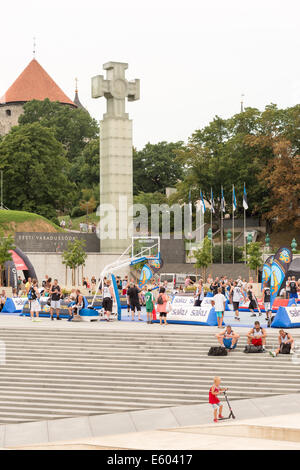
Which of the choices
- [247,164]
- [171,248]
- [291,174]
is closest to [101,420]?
[171,248]

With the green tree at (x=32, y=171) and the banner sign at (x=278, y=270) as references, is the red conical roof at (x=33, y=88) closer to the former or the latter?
the green tree at (x=32, y=171)

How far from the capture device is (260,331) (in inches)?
861

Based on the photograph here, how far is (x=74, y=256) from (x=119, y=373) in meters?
31.9

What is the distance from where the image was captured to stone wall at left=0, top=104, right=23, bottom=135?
360 ft

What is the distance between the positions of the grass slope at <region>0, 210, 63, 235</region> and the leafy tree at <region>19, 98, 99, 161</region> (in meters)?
39.2

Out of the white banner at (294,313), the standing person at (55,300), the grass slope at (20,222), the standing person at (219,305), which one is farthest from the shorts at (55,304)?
the grass slope at (20,222)

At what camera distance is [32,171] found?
70688 millimetres

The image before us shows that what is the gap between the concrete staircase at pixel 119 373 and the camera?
63.4 ft

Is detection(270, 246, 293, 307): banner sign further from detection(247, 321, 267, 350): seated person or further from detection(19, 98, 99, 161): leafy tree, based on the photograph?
detection(19, 98, 99, 161): leafy tree

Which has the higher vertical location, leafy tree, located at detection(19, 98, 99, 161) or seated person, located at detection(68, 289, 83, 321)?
leafy tree, located at detection(19, 98, 99, 161)

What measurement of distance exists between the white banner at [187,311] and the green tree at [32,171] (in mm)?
45089

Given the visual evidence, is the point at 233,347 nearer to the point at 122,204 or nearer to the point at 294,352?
the point at 294,352

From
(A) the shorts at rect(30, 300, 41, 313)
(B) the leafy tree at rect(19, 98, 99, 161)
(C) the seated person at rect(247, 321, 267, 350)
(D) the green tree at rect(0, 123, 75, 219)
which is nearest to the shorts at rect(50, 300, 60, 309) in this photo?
(A) the shorts at rect(30, 300, 41, 313)

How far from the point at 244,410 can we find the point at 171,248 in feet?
138
